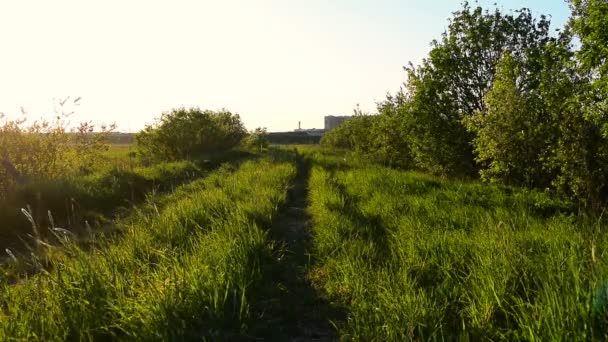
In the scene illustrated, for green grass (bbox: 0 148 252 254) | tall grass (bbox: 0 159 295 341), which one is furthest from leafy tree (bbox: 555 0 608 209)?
green grass (bbox: 0 148 252 254)

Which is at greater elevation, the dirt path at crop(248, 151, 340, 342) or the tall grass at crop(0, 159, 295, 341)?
the tall grass at crop(0, 159, 295, 341)

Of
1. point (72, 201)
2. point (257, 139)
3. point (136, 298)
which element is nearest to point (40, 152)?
point (72, 201)

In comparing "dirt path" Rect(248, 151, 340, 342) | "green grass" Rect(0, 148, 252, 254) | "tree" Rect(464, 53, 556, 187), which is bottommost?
Answer: "dirt path" Rect(248, 151, 340, 342)

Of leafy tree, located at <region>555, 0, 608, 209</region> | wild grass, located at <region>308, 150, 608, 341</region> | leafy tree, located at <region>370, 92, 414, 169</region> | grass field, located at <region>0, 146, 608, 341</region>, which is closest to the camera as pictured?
wild grass, located at <region>308, 150, 608, 341</region>

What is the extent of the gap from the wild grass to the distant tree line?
2814 mm

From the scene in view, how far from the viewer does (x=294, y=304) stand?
5.24 m

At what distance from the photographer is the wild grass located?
3537 mm

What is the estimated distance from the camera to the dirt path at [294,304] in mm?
4539

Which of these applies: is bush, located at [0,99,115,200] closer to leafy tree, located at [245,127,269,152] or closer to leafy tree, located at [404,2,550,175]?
leafy tree, located at [404,2,550,175]

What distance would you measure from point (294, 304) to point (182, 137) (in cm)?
2844

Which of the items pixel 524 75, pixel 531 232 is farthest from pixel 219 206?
pixel 524 75

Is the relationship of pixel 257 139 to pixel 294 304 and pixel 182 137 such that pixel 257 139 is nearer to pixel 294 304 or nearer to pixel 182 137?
pixel 182 137

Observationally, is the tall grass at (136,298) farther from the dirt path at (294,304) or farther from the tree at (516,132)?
the tree at (516,132)

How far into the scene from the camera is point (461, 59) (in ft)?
63.2
